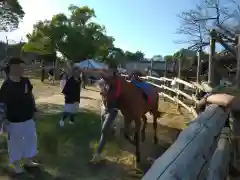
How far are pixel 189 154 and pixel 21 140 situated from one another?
12.0 feet

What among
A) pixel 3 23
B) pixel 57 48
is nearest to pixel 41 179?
pixel 3 23

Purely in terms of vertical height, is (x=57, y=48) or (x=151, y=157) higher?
(x=57, y=48)

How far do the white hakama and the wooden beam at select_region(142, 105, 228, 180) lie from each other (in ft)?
10.4

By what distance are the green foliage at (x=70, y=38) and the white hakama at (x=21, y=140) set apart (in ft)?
122

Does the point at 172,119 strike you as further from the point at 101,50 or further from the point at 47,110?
the point at 101,50

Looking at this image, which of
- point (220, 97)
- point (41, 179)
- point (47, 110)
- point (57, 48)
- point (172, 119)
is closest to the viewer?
point (220, 97)

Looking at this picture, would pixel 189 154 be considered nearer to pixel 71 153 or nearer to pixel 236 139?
pixel 236 139

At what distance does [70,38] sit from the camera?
42.9 metres

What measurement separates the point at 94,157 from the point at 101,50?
41552mm

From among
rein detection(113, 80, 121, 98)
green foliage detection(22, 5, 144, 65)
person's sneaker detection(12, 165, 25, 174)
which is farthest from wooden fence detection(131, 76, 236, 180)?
green foliage detection(22, 5, 144, 65)

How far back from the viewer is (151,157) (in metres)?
5.69

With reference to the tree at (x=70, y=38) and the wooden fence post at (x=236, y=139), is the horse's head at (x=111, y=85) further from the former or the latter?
the tree at (x=70, y=38)

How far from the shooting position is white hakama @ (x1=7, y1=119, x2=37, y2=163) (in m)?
4.67

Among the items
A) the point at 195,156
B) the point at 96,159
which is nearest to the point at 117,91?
the point at 96,159
